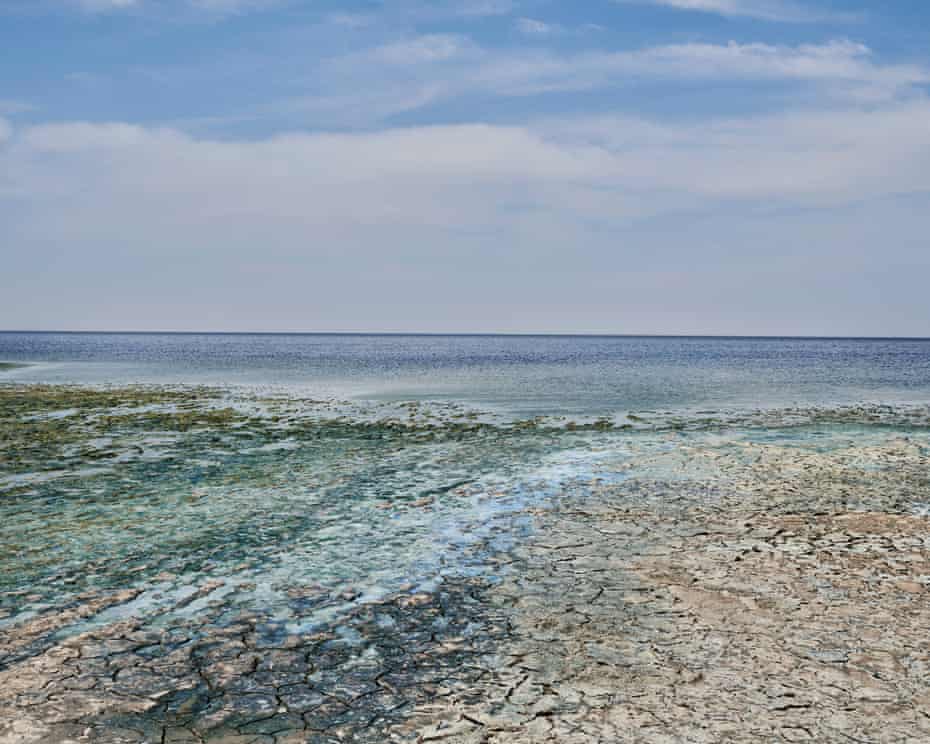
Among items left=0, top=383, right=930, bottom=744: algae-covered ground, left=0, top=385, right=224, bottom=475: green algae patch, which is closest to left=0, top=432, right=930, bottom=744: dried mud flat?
left=0, top=383, right=930, bottom=744: algae-covered ground

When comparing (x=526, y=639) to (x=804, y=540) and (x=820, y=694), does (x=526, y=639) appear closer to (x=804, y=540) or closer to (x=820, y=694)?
(x=820, y=694)

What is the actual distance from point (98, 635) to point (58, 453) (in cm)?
1531

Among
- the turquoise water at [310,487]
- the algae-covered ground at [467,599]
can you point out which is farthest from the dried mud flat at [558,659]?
the turquoise water at [310,487]

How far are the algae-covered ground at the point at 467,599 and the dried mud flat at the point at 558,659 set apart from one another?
0.03m

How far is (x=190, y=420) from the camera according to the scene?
30.0 metres

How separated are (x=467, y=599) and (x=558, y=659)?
2.07 m

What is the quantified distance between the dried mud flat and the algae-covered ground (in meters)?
0.03

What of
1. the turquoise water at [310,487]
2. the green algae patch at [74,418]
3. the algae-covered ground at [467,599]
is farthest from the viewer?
the green algae patch at [74,418]

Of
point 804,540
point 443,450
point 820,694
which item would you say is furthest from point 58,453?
point 820,694

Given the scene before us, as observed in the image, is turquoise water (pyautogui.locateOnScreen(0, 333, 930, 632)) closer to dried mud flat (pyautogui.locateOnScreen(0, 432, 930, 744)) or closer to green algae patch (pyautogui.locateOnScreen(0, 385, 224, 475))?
green algae patch (pyautogui.locateOnScreen(0, 385, 224, 475))

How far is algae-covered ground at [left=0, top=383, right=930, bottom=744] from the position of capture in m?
6.66

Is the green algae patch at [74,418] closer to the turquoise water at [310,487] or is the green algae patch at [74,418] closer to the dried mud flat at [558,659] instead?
the turquoise water at [310,487]

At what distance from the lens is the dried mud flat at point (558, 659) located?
6457mm

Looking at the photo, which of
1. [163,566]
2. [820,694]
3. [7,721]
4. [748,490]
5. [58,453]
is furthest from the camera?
[58,453]
